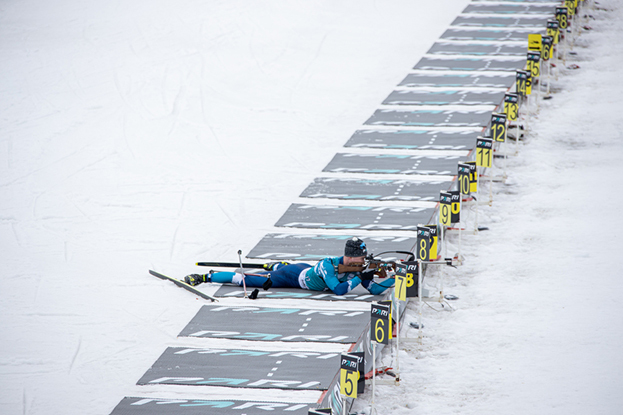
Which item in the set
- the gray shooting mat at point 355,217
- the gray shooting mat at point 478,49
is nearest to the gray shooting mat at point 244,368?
the gray shooting mat at point 355,217

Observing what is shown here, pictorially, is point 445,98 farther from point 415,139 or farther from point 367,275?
point 367,275

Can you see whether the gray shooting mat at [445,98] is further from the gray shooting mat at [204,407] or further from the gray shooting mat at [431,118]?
the gray shooting mat at [204,407]

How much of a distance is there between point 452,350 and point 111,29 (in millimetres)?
15055

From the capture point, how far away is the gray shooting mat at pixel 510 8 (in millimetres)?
21312

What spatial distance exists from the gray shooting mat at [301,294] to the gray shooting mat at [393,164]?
3.90 meters

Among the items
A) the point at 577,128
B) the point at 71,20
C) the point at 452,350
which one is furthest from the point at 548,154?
the point at 71,20

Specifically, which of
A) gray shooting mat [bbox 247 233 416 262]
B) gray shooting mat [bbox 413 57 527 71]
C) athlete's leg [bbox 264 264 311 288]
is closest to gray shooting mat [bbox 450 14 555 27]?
gray shooting mat [bbox 413 57 527 71]

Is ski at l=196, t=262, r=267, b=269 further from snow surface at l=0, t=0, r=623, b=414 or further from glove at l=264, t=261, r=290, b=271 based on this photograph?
snow surface at l=0, t=0, r=623, b=414

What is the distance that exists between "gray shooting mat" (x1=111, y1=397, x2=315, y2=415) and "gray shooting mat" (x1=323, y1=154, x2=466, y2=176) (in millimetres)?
6187

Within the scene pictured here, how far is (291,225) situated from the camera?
10.5 m

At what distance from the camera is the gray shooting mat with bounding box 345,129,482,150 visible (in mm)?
13133

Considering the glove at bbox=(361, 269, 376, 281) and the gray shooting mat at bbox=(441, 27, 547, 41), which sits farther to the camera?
the gray shooting mat at bbox=(441, 27, 547, 41)

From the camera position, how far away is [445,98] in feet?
50.9

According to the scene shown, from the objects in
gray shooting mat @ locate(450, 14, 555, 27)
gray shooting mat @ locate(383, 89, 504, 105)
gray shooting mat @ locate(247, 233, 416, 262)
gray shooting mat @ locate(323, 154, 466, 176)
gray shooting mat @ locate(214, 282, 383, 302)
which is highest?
gray shooting mat @ locate(450, 14, 555, 27)
